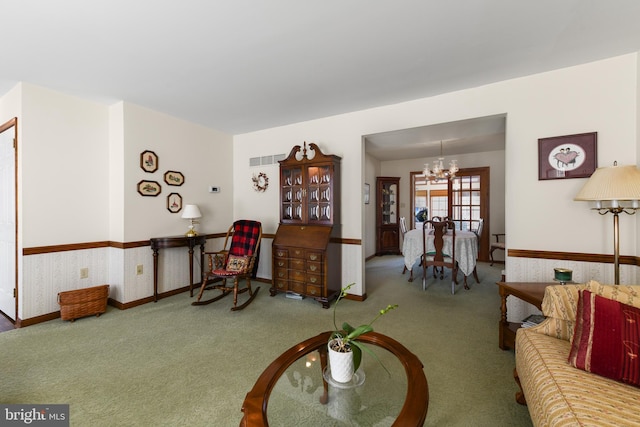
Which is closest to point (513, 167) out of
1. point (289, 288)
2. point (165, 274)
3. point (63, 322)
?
point (289, 288)

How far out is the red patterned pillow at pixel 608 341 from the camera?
1.20 meters

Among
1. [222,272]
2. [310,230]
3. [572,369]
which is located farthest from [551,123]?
[222,272]

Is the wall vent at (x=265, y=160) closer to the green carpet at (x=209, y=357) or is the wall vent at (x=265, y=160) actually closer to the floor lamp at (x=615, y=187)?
the green carpet at (x=209, y=357)

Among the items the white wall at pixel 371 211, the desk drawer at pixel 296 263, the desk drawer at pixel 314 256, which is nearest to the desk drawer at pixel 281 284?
the desk drawer at pixel 296 263

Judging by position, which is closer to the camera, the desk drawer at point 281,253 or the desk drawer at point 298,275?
the desk drawer at point 298,275

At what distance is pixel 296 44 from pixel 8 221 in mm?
3595

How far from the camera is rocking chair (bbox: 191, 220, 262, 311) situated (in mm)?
3327

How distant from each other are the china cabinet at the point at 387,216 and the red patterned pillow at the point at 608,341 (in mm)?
5512

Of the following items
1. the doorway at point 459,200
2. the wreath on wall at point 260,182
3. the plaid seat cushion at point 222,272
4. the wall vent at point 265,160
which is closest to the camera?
the plaid seat cushion at point 222,272

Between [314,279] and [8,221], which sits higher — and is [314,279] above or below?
below

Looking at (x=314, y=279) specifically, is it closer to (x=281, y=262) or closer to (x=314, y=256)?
(x=314, y=256)

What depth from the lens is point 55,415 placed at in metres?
1.58

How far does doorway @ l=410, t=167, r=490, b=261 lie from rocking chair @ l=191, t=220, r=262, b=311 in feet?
15.0

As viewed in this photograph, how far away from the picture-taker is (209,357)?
220 centimetres
